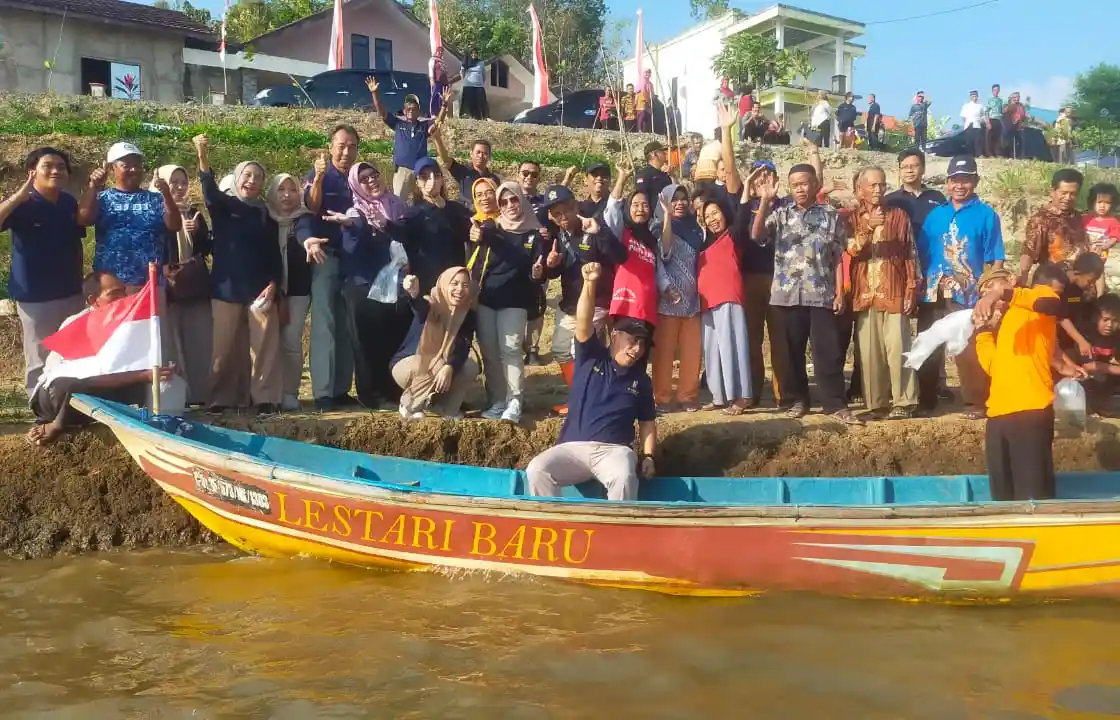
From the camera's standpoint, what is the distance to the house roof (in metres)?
20.1

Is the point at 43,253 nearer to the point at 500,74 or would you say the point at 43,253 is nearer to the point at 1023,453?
the point at 1023,453

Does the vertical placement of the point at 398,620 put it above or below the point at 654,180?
below

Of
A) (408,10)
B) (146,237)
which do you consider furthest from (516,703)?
(408,10)

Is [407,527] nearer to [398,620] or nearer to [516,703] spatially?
[398,620]

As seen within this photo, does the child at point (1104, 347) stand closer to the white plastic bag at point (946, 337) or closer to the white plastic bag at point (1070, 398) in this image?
the white plastic bag at point (1070, 398)

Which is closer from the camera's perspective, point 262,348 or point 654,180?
point 262,348

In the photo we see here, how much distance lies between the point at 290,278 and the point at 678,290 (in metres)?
2.86

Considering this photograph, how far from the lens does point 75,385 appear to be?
241 inches

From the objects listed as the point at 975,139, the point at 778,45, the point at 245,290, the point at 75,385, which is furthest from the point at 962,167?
the point at 778,45

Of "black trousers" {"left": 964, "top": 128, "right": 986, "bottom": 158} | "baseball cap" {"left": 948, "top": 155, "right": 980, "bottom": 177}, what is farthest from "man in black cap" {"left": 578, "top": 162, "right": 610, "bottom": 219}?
"black trousers" {"left": 964, "top": 128, "right": 986, "bottom": 158}

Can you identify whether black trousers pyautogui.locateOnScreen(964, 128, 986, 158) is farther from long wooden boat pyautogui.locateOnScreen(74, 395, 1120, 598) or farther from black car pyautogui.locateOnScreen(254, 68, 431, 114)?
long wooden boat pyautogui.locateOnScreen(74, 395, 1120, 598)

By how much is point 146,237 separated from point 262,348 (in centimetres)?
107

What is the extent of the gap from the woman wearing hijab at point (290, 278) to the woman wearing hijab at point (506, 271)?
4.13 feet

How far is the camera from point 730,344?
22.8 feet
